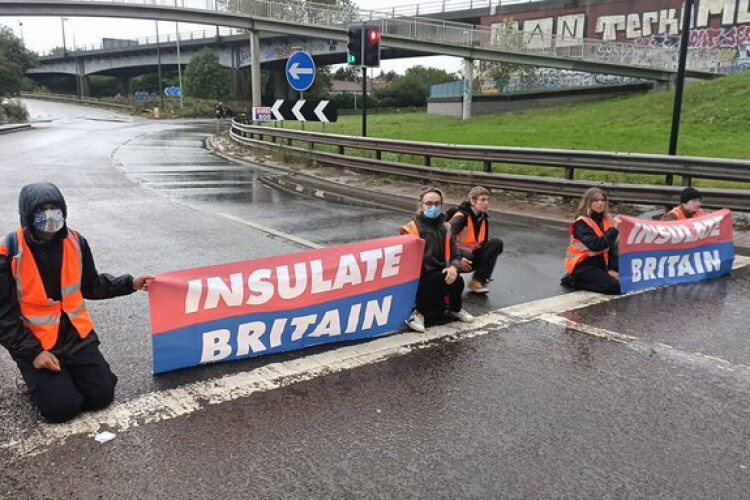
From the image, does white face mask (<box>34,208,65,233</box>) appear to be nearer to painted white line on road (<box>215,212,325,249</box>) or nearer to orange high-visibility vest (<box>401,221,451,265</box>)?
orange high-visibility vest (<box>401,221,451,265</box>)

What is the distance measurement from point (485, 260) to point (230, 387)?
3364 mm

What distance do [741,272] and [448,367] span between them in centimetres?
493

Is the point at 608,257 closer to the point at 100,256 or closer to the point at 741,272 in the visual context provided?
the point at 741,272

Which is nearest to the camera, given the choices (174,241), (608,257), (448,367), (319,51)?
(448,367)

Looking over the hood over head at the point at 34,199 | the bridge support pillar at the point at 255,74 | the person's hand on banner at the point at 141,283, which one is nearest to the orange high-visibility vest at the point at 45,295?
the hood over head at the point at 34,199

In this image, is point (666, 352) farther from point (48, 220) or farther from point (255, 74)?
point (255, 74)

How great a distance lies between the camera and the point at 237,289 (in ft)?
15.7

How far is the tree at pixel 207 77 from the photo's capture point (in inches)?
3110

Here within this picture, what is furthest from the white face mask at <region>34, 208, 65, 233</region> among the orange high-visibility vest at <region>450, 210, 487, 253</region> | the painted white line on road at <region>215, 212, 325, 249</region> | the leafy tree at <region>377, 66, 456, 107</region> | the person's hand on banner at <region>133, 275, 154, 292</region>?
the leafy tree at <region>377, 66, 456, 107</region>

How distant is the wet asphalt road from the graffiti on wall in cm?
3600

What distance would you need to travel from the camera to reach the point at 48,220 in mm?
3822

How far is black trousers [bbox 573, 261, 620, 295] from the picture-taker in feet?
21.9

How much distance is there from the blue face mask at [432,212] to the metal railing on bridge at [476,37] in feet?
117

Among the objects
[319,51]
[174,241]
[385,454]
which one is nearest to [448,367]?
[385,454]
